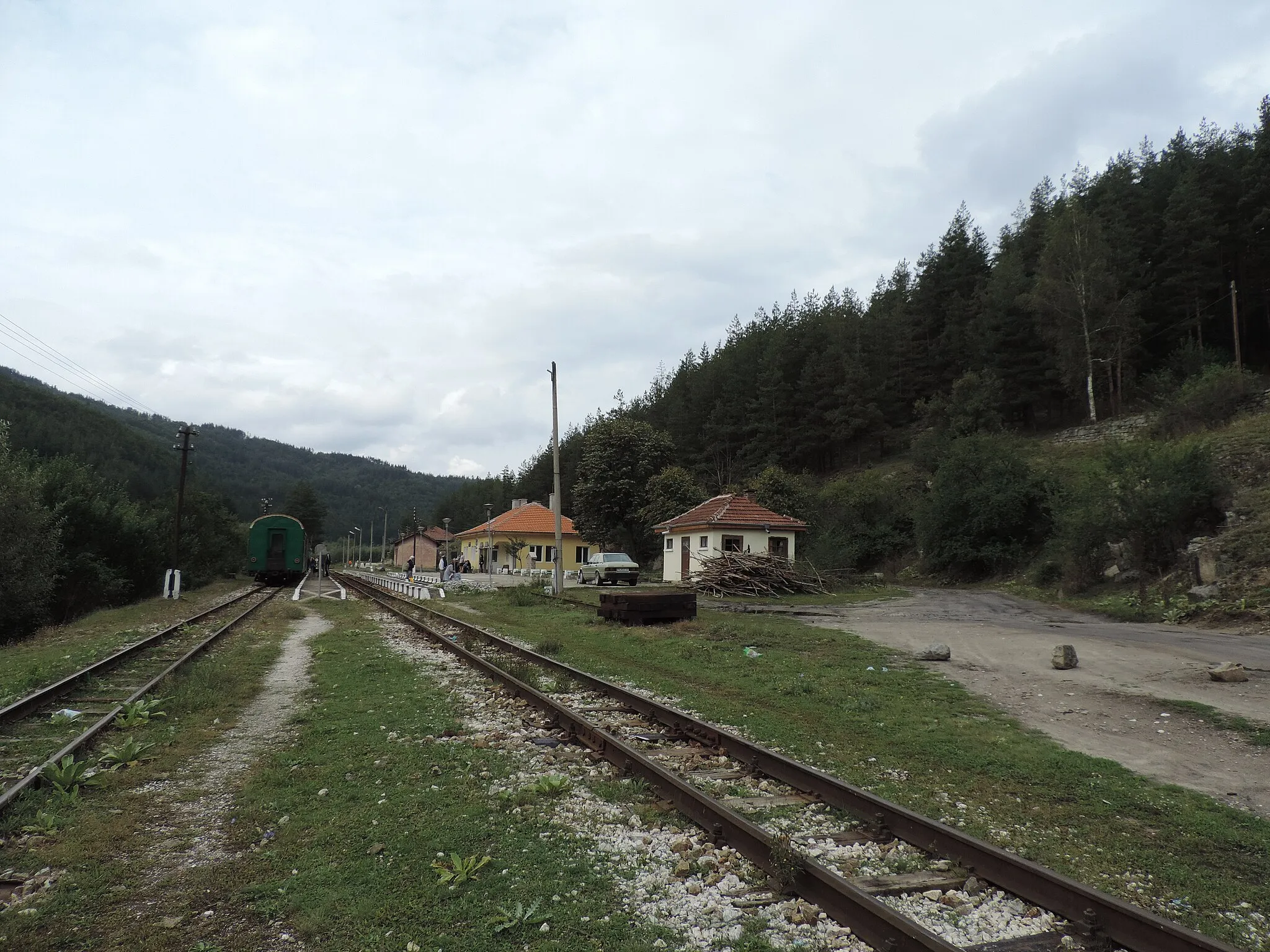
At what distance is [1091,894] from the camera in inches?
138

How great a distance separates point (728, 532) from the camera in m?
31.9

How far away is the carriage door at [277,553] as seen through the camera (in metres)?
39.8

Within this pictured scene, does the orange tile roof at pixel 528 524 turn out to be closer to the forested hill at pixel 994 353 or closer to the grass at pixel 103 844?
the forested hill at pixel 994 353

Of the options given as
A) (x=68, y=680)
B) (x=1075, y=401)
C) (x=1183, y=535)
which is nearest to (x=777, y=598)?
(x=1183, y=535)

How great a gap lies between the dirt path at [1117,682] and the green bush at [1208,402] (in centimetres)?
1518

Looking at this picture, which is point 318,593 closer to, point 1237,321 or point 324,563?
point 324,563

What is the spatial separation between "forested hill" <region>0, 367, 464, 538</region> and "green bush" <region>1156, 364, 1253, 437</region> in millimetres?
45049

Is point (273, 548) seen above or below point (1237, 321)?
below

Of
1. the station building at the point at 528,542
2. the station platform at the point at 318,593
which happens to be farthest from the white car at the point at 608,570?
the station building at the point at 528,542

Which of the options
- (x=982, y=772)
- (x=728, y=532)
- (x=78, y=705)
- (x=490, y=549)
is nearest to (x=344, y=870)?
(x=982, y=772)

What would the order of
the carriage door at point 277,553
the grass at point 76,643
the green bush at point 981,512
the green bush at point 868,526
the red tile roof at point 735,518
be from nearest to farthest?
the grass at point 76,643, the green bush at point 981,512, the red tile roof at point 735,518, the green bush at point 868,526, the carriage door at point 277,553

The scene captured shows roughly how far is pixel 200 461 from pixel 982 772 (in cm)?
11487

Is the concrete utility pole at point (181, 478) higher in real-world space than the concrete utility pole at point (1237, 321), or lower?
lower

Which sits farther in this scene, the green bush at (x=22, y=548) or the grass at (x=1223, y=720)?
the green bush at (x=22, y=548)
